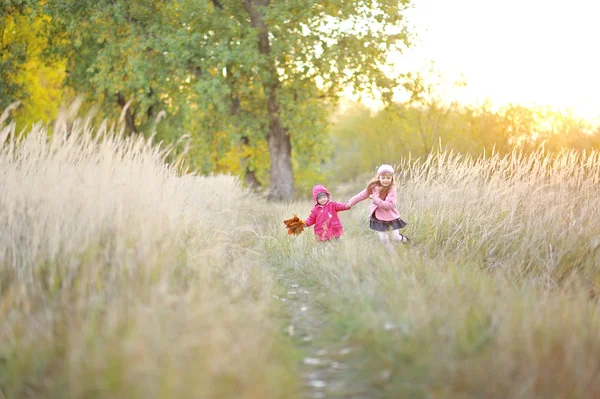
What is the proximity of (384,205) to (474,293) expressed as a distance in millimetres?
3299

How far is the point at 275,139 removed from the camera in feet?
60.6

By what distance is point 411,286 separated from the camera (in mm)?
4875

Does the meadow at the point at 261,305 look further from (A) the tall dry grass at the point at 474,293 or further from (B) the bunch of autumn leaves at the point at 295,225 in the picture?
(B) the bunch of autumn leaves at the point at 295,225

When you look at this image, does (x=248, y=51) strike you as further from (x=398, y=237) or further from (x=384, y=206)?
(x=398, y=237)

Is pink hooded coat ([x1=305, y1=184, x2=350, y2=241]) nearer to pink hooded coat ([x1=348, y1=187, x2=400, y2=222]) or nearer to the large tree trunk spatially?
pink hooded coat ([x1=348, y1=187, x2=400, y2=222])

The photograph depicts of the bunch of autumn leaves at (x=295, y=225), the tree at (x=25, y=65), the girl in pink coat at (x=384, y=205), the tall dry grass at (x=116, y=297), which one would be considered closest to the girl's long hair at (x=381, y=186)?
the girl in pink coat at (x=384, y=205)

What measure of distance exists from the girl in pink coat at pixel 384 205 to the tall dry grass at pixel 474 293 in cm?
38

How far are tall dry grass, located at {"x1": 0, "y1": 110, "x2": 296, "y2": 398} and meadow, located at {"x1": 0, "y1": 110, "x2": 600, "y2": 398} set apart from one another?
0.04 feet

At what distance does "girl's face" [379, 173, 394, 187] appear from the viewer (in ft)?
25.6

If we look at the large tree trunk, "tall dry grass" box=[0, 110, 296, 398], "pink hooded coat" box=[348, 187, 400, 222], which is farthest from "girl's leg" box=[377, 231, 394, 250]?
the large tree trunk

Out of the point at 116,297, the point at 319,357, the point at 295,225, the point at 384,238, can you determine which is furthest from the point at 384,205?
the point at 116,297

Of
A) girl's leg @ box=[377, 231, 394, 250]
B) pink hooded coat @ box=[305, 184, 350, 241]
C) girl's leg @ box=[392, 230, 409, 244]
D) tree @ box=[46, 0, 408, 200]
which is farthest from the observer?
tree @ box=[46, 0, 408, 200]

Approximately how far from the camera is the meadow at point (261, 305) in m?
3.21

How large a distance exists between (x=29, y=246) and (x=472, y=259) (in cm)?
468
